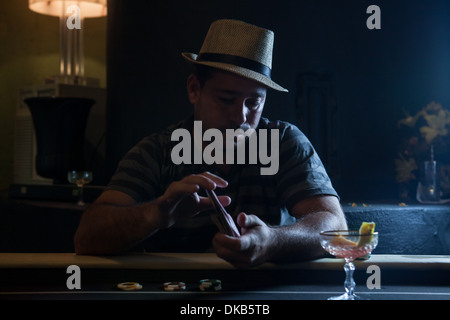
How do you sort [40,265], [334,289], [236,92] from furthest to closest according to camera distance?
[236,92] → [40,265] → [334,289]

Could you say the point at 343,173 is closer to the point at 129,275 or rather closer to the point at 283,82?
the point at 283,82

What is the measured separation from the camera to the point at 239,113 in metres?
2.02

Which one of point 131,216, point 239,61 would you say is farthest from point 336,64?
point 131,216

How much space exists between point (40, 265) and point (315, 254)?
0.71 metres

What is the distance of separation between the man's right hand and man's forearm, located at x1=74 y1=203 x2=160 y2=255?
57 mm

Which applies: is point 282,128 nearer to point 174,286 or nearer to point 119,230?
point 119,230

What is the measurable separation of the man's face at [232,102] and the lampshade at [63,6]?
3.14 m

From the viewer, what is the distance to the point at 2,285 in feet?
4.82

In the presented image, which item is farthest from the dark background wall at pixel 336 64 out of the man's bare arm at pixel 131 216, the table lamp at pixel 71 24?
the man's bare arm at pixel 131 216

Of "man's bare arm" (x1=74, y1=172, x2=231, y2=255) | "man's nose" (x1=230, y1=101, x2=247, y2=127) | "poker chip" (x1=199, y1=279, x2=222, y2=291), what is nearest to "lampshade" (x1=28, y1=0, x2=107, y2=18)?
"man's nose" (x1=230, y1=101, x2=247, y2=127)

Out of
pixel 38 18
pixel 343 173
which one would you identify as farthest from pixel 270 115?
pixel 38 18

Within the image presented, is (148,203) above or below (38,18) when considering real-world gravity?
below

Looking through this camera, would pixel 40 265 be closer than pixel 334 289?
No

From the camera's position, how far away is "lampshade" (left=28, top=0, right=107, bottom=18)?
491 centimetres
